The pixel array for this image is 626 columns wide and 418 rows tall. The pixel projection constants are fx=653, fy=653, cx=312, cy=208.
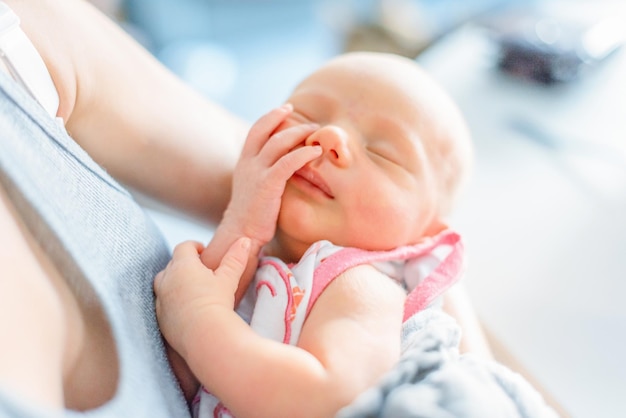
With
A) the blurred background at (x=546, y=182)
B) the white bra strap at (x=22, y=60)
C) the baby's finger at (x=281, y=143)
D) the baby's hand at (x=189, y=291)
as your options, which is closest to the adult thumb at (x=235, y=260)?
the baby's hand at (x=189, y=291)

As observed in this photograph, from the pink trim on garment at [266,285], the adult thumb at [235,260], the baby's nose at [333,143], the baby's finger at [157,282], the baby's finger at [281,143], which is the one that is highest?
the baby's nose at [333,143]

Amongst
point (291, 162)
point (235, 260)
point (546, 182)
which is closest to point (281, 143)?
point (291, 162)

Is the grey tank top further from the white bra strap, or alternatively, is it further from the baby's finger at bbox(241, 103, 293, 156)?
the baby's finger at bbox(241, 103, 293, 156)

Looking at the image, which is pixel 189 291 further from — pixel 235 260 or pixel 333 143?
pixel 333 143

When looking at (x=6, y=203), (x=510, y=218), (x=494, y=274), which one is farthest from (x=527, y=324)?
(x=6, y=203)

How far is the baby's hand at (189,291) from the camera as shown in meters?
0.58

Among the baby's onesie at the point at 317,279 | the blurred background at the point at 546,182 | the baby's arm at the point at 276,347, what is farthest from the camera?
the blurred background at the point at 546,182

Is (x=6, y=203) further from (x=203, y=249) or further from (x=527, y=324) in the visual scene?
(x=527, y=324)

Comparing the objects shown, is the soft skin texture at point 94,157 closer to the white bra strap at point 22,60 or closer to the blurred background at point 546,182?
the white bra strap at point 22,60

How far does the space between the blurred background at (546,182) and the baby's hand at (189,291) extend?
392 mm

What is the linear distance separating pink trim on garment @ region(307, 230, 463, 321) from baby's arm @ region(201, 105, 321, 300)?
0.08m

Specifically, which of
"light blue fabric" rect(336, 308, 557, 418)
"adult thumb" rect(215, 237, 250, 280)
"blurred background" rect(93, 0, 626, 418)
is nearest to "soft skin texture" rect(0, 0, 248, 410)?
"adult thumb" rect(215, 237, 250, 280)

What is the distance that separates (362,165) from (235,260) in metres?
0.18

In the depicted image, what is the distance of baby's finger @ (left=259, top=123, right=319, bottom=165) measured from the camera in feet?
2.33
